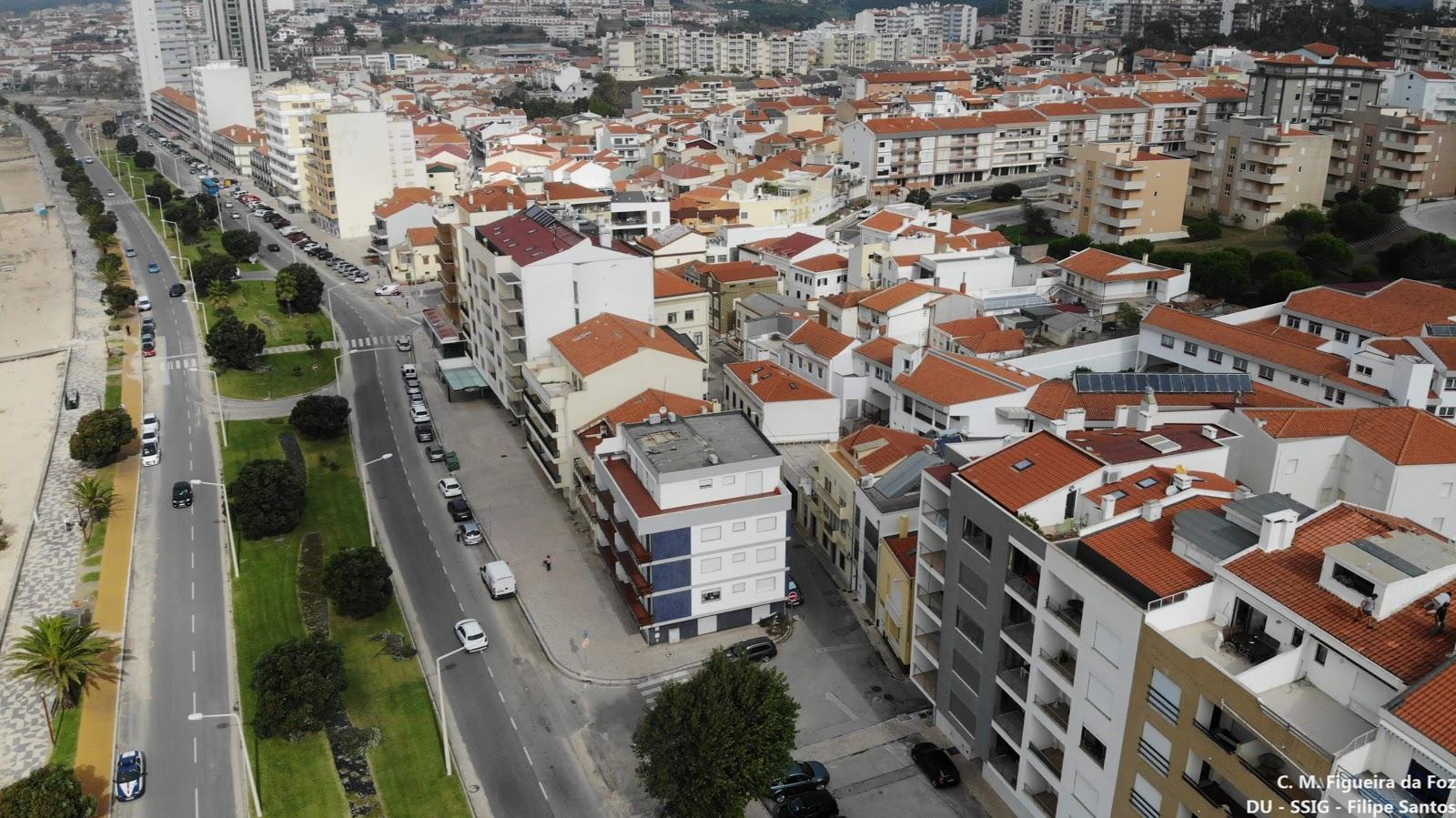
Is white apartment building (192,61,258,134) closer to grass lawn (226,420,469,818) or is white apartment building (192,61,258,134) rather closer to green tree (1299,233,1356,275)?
grass lawn (226,420,469,818)

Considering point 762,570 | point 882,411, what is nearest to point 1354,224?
point 882,411

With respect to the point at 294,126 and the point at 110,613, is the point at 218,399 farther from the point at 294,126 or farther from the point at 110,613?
the point at 294,126

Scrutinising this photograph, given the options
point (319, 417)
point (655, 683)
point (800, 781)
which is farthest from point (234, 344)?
point (800, 781)

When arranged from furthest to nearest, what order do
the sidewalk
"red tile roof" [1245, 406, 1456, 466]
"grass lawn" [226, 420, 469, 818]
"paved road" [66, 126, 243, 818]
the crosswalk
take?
1. "red tile roof" [1245, 406, 1456, 466]
2. the crosswalk
3. the sidewalk
4. "paved road" [66, 126, 243, 818]
5. "grass lawn" [226, 420, 469, 818]

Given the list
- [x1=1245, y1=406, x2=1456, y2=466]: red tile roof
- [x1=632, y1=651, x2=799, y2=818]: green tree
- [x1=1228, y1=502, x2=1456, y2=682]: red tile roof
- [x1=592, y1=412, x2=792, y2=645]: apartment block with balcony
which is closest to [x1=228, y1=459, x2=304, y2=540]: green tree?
[x1=592, y1=412, x2=792, y2=645]: apartment block with balcony

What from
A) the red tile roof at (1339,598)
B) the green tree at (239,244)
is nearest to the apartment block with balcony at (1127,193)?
the red tile roof at (1339,598)

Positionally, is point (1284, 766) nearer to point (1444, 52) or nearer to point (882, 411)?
point (882, 411)

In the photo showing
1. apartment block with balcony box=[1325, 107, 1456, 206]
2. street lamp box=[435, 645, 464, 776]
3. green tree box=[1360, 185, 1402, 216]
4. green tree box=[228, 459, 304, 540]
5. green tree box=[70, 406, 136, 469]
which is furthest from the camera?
apartment block with balcony box=[1325, 107, 1456, 206]

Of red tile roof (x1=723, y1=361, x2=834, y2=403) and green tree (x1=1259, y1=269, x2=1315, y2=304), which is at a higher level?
green tree (x1=1259, y1=269, x2=1315, y2=304)
